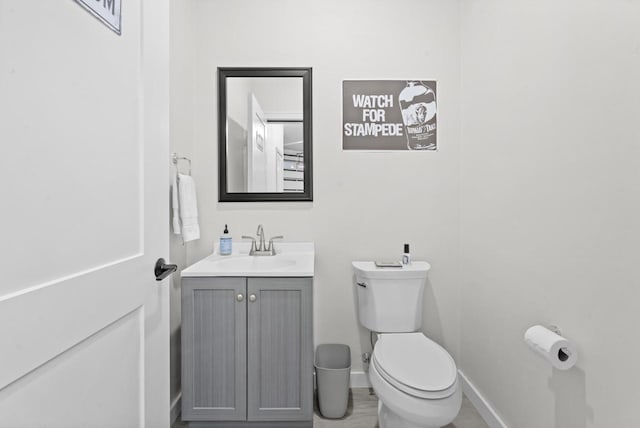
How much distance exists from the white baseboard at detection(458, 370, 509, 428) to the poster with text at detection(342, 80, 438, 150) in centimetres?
143

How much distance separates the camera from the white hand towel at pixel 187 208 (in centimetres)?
175

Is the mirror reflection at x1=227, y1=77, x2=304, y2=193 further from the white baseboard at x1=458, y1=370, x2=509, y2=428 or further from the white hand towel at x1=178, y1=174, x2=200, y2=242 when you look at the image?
the white baseboard at x1=458, y1=370, x2=509, y2=428

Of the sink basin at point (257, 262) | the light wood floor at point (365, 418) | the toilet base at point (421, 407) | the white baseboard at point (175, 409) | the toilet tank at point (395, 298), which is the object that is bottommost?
the light wood floor at point (365, 418)

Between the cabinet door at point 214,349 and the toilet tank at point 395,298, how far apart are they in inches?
27.7

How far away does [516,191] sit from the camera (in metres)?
1.50

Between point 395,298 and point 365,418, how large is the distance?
0.65m

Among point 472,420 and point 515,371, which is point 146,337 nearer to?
point 515,371

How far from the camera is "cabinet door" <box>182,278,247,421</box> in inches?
62.4

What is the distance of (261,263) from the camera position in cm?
191

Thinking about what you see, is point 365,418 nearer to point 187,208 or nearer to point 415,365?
point 415,365

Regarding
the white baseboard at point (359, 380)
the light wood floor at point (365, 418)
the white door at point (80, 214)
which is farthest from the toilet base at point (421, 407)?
the white door at point (80, 214)

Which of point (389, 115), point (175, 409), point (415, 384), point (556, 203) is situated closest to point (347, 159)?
point (389, 115)

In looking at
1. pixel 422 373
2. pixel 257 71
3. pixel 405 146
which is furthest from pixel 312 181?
pixel 422 373

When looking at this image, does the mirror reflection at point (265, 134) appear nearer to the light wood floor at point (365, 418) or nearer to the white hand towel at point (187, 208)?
the white hand towel at point (187, 208)
